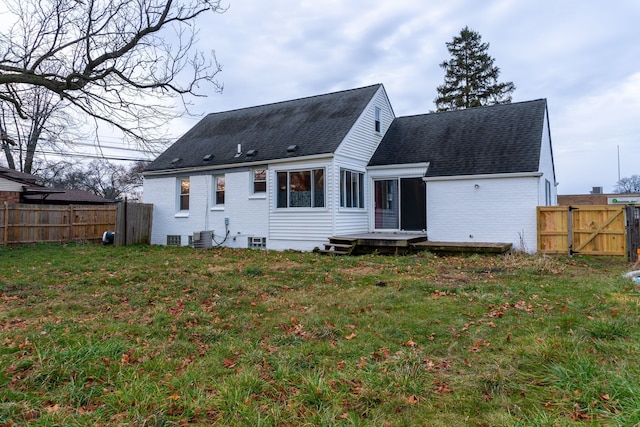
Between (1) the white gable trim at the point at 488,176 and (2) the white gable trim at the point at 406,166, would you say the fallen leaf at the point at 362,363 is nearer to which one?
(1) the white gable trim at the point at 488,176

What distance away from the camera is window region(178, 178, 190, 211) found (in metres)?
17.5

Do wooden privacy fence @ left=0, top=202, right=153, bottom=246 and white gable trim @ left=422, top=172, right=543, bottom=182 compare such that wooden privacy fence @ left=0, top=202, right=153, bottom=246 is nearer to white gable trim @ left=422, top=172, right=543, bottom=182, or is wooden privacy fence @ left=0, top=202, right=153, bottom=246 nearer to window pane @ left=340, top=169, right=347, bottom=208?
window pane @ left=340, top=169, right=347, bottom=208

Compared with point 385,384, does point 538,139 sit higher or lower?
higher

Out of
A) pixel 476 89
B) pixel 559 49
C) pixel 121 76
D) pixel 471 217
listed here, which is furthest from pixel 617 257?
pixel 476 89

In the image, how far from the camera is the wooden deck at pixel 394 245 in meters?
11.9

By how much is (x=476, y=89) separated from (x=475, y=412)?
112ft

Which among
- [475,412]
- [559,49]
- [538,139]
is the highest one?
[559,49]

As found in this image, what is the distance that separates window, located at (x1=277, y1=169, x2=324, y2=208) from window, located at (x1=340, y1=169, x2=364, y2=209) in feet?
2.70

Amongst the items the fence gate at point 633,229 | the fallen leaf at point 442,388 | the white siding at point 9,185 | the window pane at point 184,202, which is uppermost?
the white siding at point 9,185

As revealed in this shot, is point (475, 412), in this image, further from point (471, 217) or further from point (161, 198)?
point (161, 198)

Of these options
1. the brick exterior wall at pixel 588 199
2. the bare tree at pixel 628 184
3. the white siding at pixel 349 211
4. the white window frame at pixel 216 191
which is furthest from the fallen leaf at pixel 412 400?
the bare tree at pixel 628 184

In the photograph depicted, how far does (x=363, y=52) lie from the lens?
1586cm

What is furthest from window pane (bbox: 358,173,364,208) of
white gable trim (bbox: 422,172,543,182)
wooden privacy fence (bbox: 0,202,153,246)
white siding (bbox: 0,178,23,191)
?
white siding (bbox: 0,178,23,191)

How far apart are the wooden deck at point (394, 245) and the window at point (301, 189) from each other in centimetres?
167
